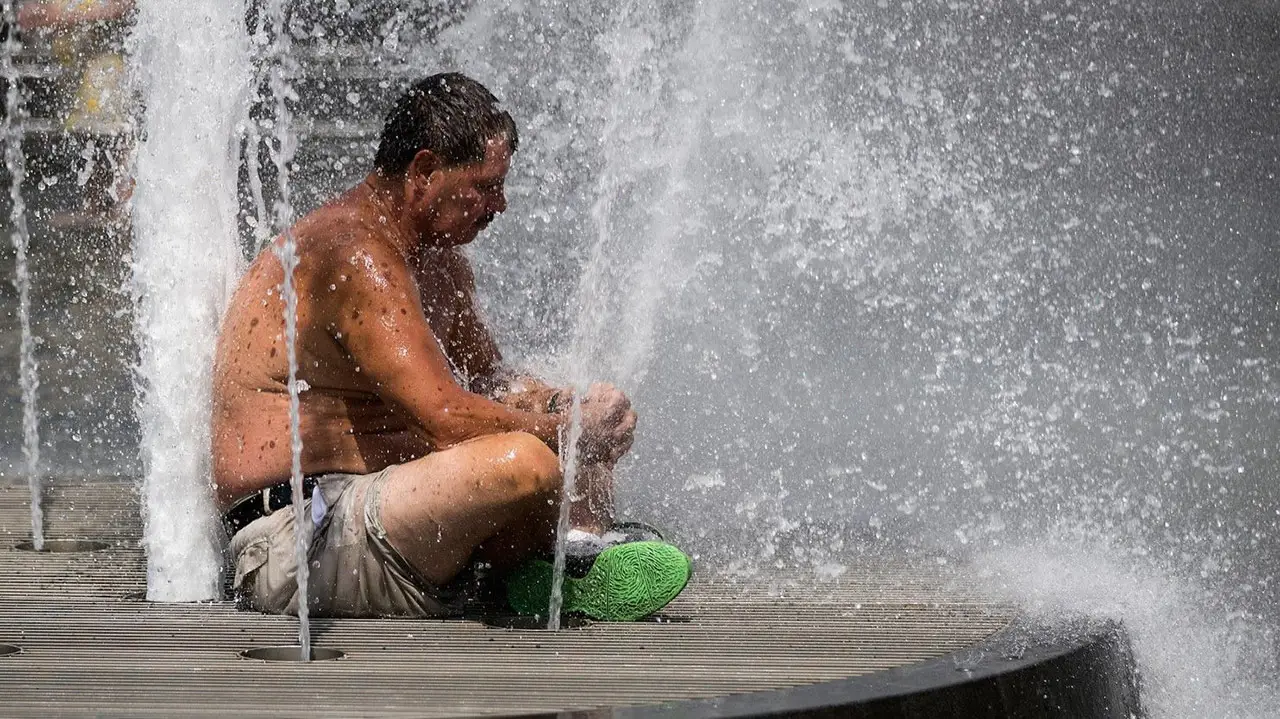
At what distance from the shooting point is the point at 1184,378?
11.3m

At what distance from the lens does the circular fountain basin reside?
4.92 metres

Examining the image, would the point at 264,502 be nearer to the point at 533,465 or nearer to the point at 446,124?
the point at 533,465

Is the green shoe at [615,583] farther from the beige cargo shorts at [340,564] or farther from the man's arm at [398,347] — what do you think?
the man's arm at [398,347]

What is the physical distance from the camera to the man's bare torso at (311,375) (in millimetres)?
3822

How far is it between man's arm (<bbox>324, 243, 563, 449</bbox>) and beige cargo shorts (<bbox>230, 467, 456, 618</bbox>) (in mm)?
219

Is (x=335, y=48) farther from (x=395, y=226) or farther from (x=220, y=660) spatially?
(x=220, y=660)

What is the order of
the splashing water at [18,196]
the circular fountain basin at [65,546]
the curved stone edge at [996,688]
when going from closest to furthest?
the curved stone edge at [996,688] < the circular fountain basin at [65,546] < the splashing water at [18,196]

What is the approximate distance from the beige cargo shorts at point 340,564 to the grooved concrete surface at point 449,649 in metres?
0.08

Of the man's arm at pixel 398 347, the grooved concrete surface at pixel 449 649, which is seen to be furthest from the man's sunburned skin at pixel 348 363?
the grooved concrete surface at pixel 449 649

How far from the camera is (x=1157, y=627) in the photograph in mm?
4426

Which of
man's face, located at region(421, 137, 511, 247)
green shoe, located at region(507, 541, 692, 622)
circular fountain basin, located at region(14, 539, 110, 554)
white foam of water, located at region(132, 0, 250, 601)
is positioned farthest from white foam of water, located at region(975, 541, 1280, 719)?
circular fountain basin, located at region(14, 539, 110, 554)

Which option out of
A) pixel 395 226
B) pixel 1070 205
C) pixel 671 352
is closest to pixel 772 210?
pixel 671 352

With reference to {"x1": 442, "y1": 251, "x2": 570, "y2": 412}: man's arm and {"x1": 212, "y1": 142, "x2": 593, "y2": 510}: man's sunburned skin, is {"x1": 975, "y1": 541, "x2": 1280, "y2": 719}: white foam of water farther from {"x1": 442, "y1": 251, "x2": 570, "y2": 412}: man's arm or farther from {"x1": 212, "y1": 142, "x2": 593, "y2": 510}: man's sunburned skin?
{"x1": 212, "y1": 142, "x2": 593, "y2": 510}: man's sunburned skin

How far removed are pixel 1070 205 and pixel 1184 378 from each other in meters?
1.38
